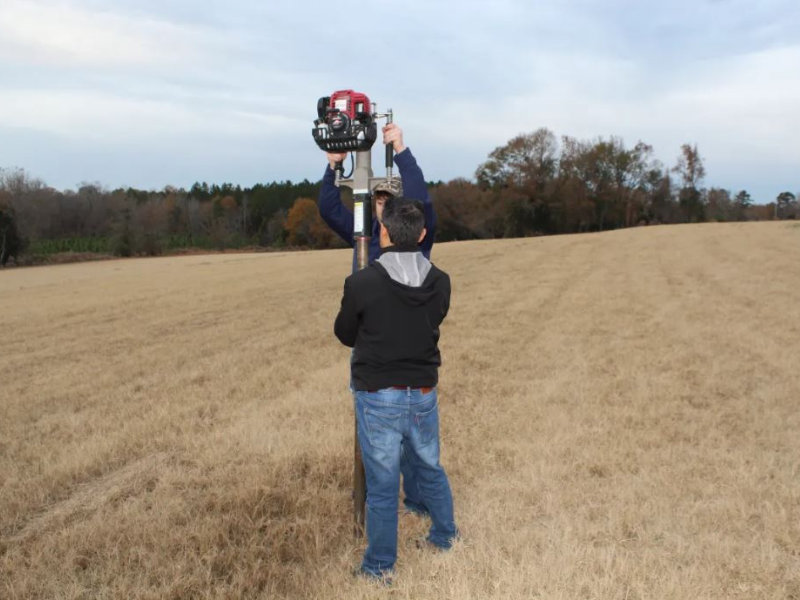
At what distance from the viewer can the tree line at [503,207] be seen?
66.0m

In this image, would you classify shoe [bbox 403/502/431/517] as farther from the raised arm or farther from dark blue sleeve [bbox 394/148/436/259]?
the raised arm

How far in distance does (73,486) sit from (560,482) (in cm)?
428

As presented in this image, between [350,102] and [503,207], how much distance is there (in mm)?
63923

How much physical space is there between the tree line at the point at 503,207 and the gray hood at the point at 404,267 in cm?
5884

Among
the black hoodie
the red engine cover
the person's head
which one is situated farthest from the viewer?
the person's head

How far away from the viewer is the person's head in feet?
13.6

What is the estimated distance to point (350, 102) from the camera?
4062mm

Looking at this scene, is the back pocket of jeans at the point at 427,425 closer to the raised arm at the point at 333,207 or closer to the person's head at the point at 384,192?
the person's head at the point at 384,192

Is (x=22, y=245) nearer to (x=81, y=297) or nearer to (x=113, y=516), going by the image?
(x=81, y=297)

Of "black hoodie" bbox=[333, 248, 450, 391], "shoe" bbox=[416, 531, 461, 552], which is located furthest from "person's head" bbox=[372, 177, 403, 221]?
"shoe" bbox=[416, 531, 461, 552]

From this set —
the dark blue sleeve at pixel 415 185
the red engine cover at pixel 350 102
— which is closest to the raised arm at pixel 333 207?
the red engine cover at pixel 350 102

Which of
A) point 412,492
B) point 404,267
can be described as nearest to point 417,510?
point 412,492

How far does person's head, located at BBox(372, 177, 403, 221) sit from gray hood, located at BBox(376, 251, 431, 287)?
490 millimetres

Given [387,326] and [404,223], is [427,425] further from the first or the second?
[404,223]
